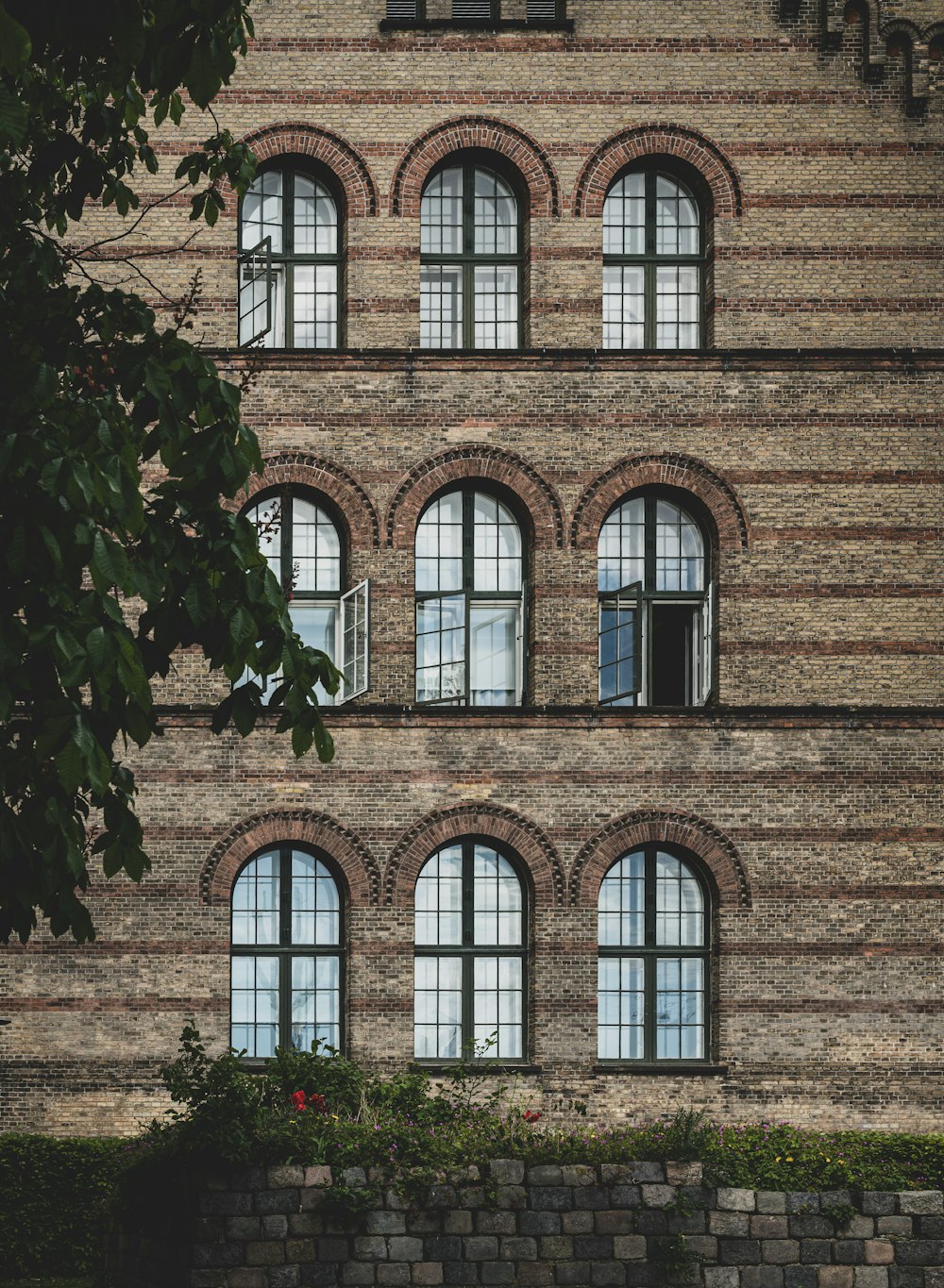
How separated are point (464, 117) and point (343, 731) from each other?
25.3ft

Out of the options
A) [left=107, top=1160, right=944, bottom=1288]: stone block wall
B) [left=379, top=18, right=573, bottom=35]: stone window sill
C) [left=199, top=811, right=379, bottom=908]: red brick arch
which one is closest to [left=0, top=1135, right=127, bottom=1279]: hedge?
[left=199, top=811, right=379, bottom=908]: red brick arch

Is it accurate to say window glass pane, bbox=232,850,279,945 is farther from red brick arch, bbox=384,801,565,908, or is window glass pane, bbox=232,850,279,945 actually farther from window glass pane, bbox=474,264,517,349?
window glass pane, bbox=474,264,517,349

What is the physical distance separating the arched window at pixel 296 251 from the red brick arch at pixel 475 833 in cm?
599

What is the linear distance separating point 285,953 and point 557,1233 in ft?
23.1

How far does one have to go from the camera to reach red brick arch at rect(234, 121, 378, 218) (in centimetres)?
2378

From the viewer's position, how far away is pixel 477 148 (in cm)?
2402

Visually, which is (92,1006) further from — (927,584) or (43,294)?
(43,294)

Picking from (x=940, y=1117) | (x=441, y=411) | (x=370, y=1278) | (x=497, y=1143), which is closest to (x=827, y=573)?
(x=441, y=411)

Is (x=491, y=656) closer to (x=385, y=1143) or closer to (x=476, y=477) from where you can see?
(x=476, y=477)

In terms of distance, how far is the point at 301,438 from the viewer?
2334cm

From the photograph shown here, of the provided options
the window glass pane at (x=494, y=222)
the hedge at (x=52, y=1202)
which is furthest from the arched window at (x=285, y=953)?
the window glass pane at (x=494, y=222)

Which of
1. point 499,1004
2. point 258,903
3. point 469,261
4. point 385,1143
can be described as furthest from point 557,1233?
point 469,261

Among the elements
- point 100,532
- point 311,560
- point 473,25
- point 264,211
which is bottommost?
point 100,532

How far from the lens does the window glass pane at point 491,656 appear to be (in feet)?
Answer: 77.7
